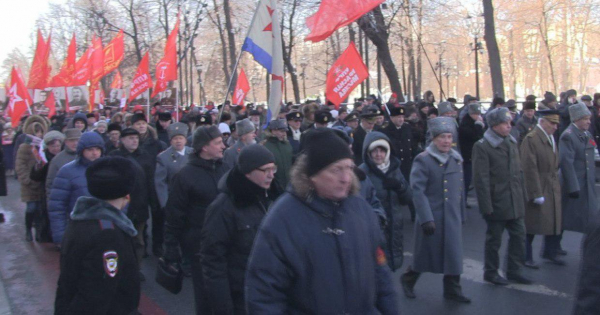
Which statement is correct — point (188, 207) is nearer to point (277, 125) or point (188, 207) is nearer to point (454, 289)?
point (454, 289)

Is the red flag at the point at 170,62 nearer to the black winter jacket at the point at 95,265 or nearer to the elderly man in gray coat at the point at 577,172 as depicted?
the elderly man in gray coat at the point at 577,172

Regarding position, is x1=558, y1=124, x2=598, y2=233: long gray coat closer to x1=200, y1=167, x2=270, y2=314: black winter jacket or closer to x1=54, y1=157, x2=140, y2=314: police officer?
x1=200, y1=167, x2=270, y2=314: black winter jacket

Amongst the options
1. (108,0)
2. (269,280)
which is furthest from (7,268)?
(108,0)

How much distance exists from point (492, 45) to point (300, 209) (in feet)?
57.4

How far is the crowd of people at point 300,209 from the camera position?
2541 millimetres

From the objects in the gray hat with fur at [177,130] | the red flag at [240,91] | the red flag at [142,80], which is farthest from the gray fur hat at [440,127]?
the red flag at [142,80]

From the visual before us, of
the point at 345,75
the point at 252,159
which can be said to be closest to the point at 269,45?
the point at 345,75

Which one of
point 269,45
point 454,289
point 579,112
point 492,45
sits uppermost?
point 492,45

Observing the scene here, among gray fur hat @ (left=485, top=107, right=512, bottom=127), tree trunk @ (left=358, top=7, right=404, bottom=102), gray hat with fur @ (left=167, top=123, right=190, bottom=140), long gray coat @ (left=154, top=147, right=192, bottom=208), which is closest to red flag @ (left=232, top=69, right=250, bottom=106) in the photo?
tree trunk @ (left=358, top=7, right=404, bottom=102)

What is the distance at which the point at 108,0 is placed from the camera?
3638 centimetres

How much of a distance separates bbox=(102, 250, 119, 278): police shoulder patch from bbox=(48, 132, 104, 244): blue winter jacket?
7.59 feet

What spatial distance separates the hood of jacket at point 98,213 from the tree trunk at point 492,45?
54.6 ft

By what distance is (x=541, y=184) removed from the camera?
22.3 feet

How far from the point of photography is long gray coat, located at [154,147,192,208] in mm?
7379
